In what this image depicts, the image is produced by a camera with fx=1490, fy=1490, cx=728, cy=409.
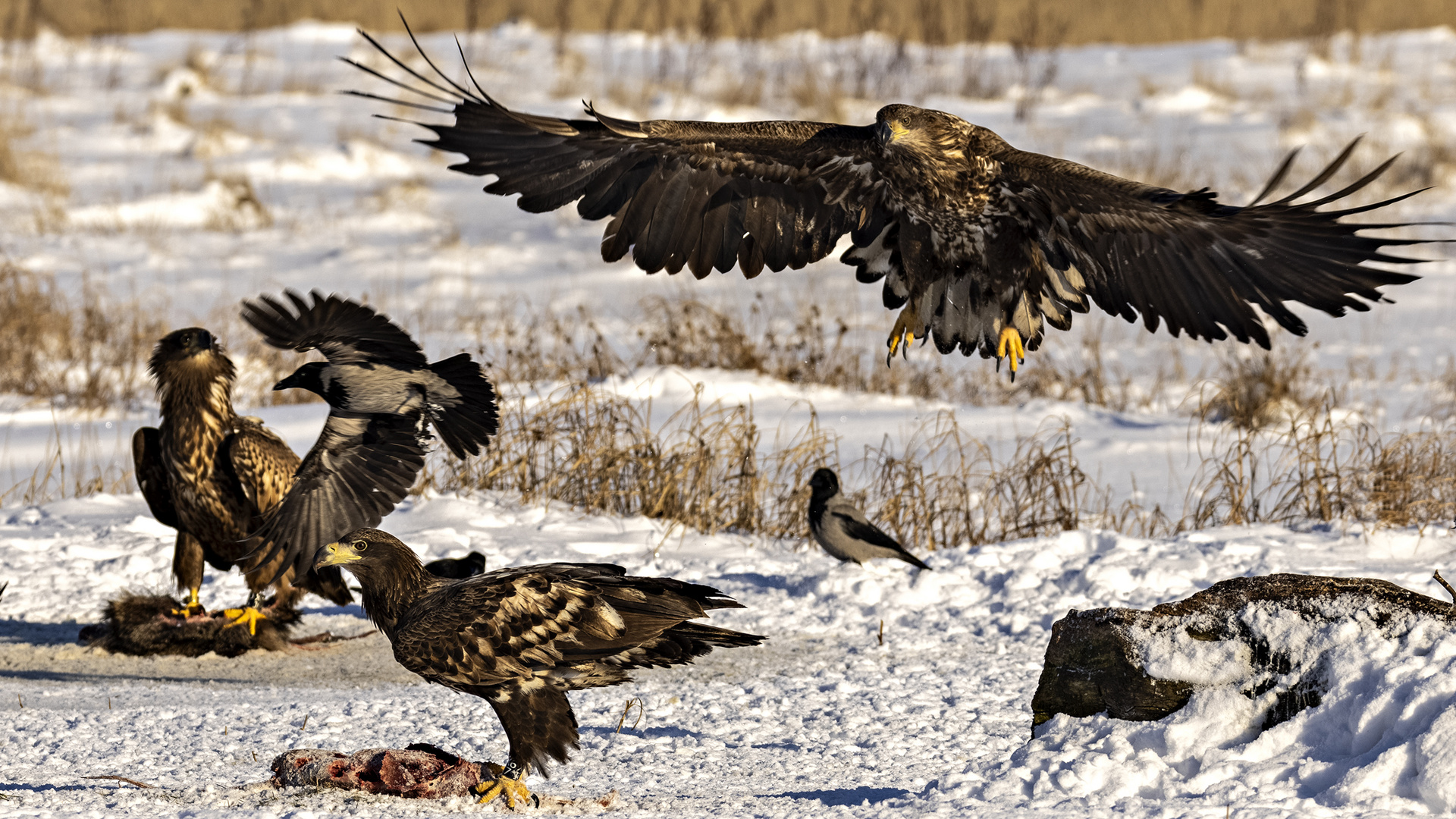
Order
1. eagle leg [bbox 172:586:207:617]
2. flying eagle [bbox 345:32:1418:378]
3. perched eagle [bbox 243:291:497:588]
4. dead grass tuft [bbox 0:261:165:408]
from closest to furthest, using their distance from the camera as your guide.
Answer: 1. flying eagle [bbox 345:32:1418:378]
2. perched eagle [bbox 243:291:497:588]
3. eagle leg [bbox 172:586:207:617]
4. dead grass tuft [bbox 0:261:165:408]

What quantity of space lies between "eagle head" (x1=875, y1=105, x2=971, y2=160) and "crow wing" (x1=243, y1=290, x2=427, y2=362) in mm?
1678

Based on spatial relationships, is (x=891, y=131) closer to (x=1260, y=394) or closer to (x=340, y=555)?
(x=340, y=555)

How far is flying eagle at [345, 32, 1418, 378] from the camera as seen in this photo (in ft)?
15.2

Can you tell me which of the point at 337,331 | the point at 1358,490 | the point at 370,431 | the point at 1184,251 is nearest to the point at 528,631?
the point at 337,331

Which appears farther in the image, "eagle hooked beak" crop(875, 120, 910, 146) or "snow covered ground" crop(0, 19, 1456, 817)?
"eagle hooked beak" crop(875, 120, 910, 146)

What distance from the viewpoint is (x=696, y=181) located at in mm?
5336

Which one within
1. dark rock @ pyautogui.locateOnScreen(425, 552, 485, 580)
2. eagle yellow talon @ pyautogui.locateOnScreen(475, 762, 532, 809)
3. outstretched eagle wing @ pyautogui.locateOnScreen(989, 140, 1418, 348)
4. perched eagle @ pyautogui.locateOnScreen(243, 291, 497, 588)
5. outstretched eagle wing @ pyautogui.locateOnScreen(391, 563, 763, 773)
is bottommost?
eagle yellow talon @ pyautogui.locateOnScreen(475, 762, 532, 809)

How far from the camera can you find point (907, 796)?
4.01m

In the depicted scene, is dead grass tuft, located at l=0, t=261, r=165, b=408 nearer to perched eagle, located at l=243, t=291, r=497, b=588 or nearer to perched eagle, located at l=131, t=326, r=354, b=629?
perched eagle, located at l=131, t=326, r=354, b=629

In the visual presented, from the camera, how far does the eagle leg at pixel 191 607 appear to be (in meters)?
6.12

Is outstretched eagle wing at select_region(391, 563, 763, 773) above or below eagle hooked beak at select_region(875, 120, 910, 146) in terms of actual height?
below

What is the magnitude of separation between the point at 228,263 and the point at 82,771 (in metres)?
13.6

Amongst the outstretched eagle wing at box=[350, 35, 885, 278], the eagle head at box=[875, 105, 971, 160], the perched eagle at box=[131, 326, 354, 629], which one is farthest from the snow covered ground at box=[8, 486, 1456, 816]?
the eagle head at box=[875, 105, 971, 160]

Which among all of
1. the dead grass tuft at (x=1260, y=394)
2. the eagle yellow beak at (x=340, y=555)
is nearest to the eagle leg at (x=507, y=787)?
the eagle yellow beak at (x=340, y=555)
